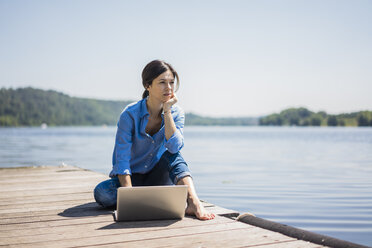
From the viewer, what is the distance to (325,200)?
6.99m

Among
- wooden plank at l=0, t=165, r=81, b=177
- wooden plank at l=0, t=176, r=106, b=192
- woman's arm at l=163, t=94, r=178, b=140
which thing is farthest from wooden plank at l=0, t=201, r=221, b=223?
wooden plank at l=0, t=165, r=81, b=177

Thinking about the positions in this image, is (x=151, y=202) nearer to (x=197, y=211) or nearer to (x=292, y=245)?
(x=197, y=211)

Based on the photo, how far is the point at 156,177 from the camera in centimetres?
372

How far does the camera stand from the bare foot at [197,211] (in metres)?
3.19

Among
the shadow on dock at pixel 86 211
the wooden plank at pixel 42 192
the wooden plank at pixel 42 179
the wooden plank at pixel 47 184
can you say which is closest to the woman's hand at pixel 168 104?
the shadow on dock at pixel 86 211

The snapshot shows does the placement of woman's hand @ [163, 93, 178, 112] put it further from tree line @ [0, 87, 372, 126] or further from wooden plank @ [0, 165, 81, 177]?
tree line @ [0, 87, 372, 126]

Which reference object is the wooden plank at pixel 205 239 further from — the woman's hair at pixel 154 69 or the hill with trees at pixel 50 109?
the hill with trees at pixel 50 109

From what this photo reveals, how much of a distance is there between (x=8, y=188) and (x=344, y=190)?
6.35 meters

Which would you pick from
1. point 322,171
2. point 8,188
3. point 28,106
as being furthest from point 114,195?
point 28,106

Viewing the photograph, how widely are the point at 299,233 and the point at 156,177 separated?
1541 millimetres

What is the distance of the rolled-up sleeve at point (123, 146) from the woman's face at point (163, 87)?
0.32m

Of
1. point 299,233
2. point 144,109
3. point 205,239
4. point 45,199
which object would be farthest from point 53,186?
point 299,233

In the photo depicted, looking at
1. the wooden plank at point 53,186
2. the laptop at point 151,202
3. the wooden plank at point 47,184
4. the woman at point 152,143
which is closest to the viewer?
the laptop at point 151,202

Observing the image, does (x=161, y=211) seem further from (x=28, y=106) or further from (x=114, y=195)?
(x=28, y=106)
